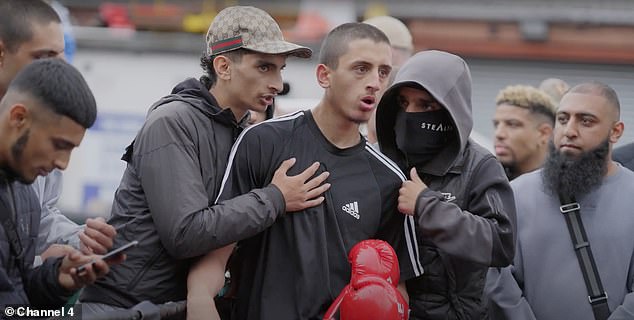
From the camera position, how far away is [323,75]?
4.53m

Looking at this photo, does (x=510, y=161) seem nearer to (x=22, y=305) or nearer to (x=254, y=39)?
(x=254, y=39)

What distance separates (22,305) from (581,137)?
3.37m

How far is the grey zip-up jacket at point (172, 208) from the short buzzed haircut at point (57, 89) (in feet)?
1.58

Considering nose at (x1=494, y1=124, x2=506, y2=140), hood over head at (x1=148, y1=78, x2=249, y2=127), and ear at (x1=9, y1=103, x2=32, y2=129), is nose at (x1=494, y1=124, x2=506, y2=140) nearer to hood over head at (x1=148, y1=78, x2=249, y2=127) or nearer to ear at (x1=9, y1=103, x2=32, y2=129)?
hood over head at (x1=148, y1=78, x2=249, y2=127)

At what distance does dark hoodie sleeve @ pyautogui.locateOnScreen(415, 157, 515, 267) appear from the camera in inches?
162

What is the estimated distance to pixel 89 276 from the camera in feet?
11.5

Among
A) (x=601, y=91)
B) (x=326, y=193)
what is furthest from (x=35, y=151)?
(x=601, y=91)

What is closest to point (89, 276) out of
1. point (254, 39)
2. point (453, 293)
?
point (254, 39)

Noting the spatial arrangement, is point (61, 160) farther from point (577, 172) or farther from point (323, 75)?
point (577, 172)

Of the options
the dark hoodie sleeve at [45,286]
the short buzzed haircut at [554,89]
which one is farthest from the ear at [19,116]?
the short buzzed haircut at [554,89]

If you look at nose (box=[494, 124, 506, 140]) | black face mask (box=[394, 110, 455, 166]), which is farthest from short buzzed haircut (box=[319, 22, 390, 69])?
nose (box=[494, 124, 506, 140])

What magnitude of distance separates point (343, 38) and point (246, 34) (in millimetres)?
460

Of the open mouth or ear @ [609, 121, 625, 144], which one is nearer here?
the open mouth

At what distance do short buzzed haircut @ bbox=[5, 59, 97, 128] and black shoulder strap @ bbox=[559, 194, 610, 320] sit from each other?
109 inches
